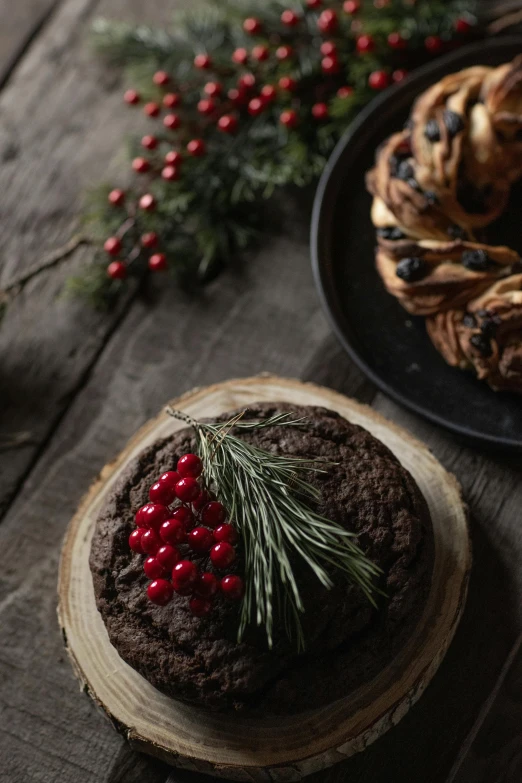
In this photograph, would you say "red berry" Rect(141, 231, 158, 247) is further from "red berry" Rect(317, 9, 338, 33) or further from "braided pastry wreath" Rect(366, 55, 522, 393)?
"red berry" Rect(317, 9, 338, 33)

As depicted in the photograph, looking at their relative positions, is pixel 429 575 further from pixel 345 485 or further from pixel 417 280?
pixel 417 280

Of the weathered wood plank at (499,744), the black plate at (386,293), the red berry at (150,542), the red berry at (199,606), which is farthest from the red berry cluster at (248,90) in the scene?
the weathered wood plank at (499,744)

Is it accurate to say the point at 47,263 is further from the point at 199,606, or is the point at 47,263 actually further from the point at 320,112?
the point at 199,606

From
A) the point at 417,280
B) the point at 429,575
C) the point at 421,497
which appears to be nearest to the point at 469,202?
the point at 417,280

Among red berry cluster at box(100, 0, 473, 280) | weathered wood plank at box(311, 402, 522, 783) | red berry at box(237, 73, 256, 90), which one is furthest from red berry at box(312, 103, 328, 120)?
weathered wood plank at box(311, 402, 522, 783)

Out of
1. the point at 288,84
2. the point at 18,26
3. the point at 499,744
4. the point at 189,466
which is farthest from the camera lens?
the point at 18,26

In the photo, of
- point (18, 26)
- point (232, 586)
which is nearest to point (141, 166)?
point (18, 26)
